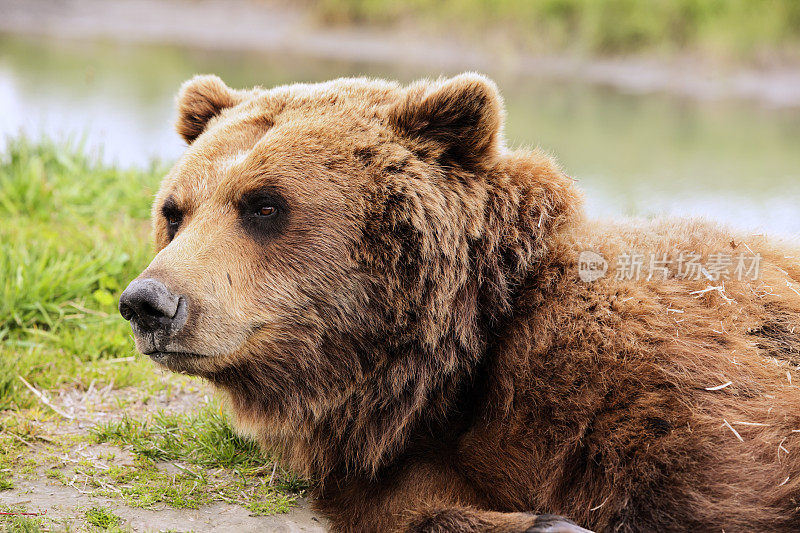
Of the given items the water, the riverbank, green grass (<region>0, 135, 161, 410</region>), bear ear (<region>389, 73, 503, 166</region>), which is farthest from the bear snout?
the riverbank

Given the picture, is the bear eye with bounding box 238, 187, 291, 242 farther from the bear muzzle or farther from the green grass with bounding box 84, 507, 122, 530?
the green grass with bounding box 84, 507, 122, 530

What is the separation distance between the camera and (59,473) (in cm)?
362

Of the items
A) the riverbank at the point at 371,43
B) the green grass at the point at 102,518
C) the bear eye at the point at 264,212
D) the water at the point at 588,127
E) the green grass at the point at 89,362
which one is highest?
the riverbank at the point at 371,43

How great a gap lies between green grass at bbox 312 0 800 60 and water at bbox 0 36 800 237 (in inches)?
33.2

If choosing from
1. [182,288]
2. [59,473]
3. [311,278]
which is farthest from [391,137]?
[59,473]

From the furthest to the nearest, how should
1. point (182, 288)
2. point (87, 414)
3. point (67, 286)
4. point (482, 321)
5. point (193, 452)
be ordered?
1. point (67, 286)
2. point (87, 414)
3. point (193, 452)
4. point (482, 321)
5. point (182, 288)

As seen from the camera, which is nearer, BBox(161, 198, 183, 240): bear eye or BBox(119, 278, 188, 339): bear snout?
BBox(119, 278, 188, 339): bear snout

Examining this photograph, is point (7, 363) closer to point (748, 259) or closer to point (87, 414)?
point (87, 414)

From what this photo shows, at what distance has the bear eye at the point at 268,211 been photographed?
3.21 metres

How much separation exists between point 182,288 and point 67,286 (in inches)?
108

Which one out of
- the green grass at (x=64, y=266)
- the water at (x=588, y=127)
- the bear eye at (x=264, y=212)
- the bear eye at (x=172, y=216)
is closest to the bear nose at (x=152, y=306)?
the bear eye at (x=264, y=212)

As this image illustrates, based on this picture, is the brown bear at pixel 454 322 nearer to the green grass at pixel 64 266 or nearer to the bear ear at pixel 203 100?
the bear ear at pixel 203 100

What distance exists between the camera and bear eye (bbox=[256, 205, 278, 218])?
3.21m

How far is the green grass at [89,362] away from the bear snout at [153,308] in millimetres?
788
